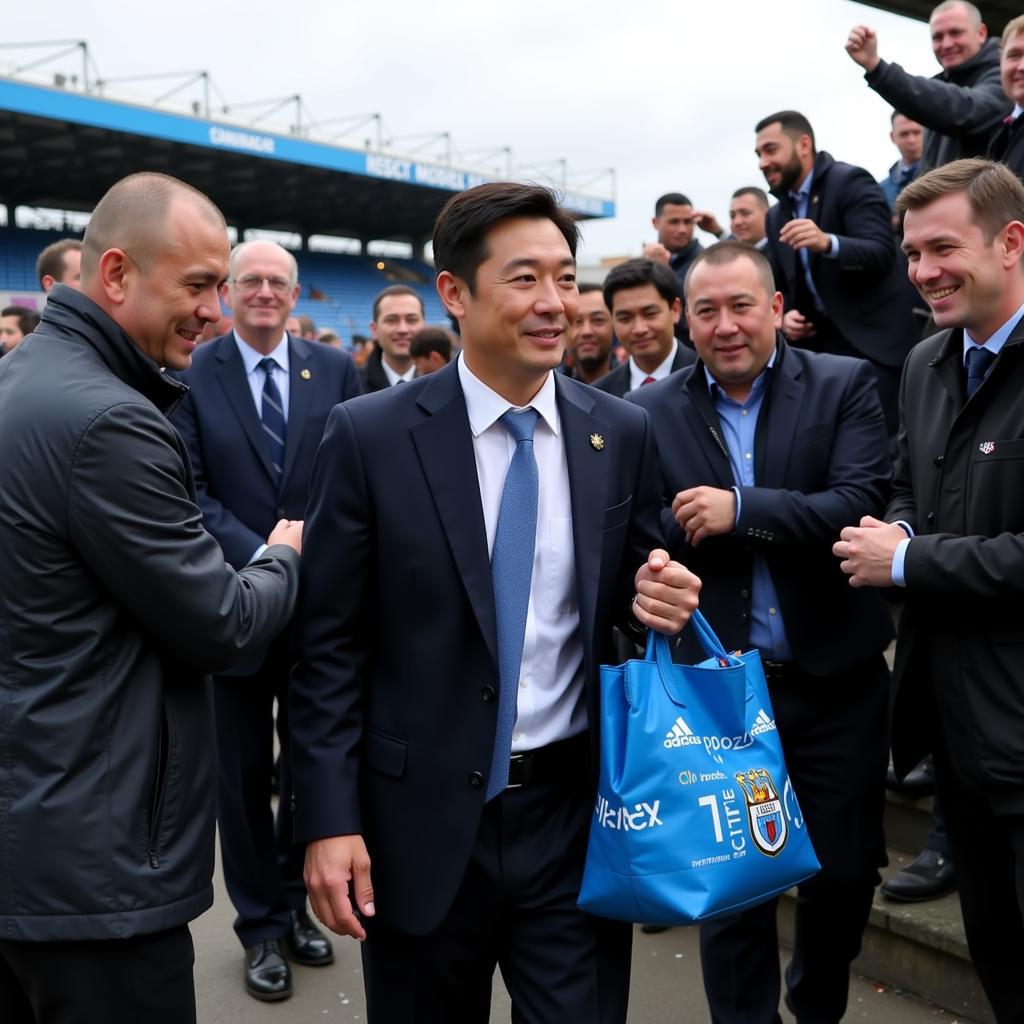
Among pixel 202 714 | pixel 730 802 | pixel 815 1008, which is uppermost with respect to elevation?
pixel 202 714

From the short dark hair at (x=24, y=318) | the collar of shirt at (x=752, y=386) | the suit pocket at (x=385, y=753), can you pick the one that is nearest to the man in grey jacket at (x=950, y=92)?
the collar of shirt at (x=752, y=386)

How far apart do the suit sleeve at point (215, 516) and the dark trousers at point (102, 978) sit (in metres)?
1.83

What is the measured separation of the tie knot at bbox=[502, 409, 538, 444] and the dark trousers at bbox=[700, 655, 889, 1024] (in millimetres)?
1216

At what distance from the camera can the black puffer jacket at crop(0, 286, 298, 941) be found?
1863mm

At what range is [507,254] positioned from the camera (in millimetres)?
2178

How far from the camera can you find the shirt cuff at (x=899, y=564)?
8.41 feet

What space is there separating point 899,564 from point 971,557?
0.54 feet

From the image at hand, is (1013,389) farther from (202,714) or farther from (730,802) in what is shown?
(202,714)

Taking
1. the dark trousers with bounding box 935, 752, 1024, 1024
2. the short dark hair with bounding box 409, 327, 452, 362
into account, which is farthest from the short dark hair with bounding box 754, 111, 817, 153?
the dark trousers with bounding box 935, 752, 1024, 1024

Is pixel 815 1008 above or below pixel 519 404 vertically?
below

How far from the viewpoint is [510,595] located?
2215mm

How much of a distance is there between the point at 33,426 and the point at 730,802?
147 centimetres

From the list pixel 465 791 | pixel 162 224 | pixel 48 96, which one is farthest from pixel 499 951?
pixel 48 96

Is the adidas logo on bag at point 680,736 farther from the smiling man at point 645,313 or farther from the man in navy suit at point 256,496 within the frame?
the smiling man at point 645,313
